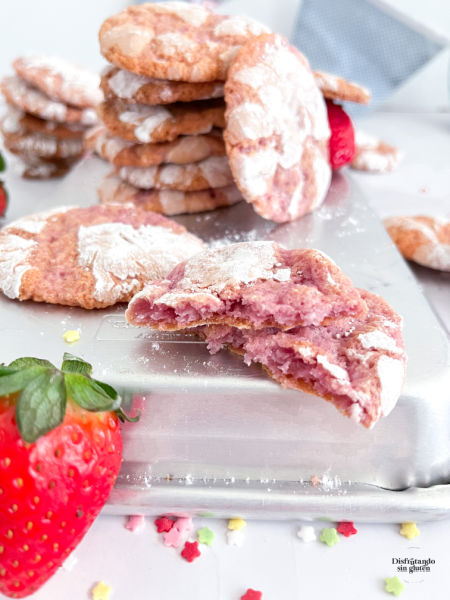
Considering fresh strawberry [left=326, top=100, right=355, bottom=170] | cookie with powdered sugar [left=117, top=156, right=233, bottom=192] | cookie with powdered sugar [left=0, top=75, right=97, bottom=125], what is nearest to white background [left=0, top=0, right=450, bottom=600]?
cookie with powdered sugar [left=117, top=156, right=233, bottom=192]

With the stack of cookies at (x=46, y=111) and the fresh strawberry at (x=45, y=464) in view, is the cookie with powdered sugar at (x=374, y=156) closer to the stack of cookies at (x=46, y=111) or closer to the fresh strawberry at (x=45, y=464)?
the stack of cookies at (x=46, y=111)

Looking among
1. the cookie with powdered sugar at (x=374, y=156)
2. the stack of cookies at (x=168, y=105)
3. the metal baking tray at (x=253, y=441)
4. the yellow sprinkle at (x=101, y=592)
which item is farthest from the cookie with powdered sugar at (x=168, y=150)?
the yellow sprinkle at (x=101, y=592)

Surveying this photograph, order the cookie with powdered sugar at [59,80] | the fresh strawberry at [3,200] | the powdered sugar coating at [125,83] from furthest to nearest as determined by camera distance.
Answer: the cookie with powdered sugar at [59,80]
the fresh strawberry at [3,200]
the powdered sugar coating at [125,83]

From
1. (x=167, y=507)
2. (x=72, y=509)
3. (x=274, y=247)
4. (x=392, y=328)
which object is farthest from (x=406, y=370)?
(x=72, y=509)

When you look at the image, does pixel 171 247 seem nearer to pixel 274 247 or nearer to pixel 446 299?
pixel 274 247

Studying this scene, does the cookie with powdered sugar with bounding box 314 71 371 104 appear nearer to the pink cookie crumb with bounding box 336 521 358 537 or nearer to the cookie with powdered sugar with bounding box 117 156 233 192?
the cookie with powdered sugar with bounding box 117 156 233 192

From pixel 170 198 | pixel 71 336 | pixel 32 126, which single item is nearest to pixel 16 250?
pixel 71 336

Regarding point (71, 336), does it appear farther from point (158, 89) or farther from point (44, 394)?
point (158, 89)
